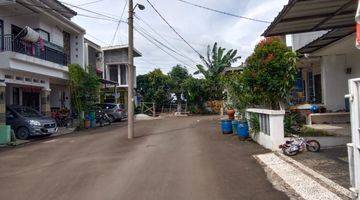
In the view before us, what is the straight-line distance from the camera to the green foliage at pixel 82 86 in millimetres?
27328

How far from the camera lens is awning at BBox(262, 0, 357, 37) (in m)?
10.3

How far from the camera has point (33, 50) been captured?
23641mm

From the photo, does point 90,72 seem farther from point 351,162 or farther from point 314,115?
point 351,162

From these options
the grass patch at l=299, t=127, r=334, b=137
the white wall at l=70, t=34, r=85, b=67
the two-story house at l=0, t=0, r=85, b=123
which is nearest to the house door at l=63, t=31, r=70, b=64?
the two-story house at l=0, t=0, r=85, b=123

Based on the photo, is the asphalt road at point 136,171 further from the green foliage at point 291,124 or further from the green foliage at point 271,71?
the green foliage at point 271,71

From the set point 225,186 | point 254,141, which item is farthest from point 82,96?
point 225,186

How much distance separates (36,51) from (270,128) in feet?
50.8

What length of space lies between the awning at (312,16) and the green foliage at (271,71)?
90.5 inches

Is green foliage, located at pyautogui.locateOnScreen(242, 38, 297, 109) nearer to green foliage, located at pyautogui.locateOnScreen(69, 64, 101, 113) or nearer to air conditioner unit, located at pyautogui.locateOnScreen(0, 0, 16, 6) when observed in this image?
air conditioner unit, located at pyautogui.locateOnScreen(0, 0, 16, 6)

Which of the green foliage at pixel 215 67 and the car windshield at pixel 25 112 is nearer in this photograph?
the car windshield at pixel 25 112

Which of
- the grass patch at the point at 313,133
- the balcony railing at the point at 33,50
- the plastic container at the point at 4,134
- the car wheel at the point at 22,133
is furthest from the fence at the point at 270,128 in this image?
the balcony railing at the point at 33,50

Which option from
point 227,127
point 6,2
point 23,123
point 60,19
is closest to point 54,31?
point 60,19

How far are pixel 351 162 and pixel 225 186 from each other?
3.09m

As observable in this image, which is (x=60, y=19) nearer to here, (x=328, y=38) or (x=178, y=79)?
(x=328, y=38)
